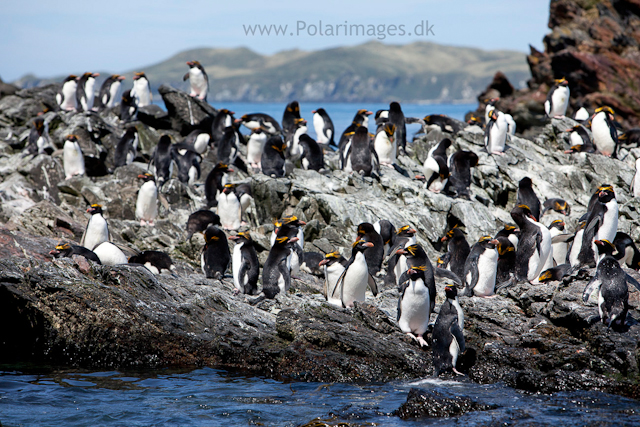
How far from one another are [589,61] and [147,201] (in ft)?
77.1

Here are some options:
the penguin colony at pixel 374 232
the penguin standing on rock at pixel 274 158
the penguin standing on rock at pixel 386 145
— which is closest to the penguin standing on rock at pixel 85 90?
the penguin colony at pixel 374 232

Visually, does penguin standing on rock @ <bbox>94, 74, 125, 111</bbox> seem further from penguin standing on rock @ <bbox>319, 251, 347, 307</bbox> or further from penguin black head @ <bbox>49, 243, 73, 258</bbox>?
penguin standing on rock @ <bbox>319, 251, 347, 307</bbox>

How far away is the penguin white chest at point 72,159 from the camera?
52.1 ft

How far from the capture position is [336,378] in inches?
318

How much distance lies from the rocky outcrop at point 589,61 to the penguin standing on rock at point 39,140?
60.5 ft

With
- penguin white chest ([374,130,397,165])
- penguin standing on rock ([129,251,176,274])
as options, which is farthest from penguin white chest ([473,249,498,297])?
penguin white chest ([374,130,397,165])

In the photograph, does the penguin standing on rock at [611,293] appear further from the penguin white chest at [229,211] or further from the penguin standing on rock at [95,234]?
the penguin standing on rock at [95,234]

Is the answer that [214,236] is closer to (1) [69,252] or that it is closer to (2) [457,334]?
(1) [69,252]

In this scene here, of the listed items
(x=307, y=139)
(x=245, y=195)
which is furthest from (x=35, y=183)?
(x=307, y=139)

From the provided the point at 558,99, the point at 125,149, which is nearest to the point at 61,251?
the point at 125,149

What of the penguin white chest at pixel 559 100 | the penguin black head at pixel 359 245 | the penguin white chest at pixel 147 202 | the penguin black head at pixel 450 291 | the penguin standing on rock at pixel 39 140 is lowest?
the penguin black head at pixel 450 291

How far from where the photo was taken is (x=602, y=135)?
18188 millimetres

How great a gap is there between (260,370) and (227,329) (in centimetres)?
79

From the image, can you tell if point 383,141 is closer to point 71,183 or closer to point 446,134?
point 446,134
